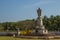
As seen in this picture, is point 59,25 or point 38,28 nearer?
point 38,28

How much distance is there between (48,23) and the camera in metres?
78.0

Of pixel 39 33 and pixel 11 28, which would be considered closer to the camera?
pixel 39 33

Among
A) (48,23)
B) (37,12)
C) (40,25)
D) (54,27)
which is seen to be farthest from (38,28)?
(48,23)

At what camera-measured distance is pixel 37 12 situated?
47.3 meters

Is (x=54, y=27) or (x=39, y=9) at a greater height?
(x=39, y=9)

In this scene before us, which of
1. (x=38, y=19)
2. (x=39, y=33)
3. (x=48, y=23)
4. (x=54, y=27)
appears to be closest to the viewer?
(x=39, y=33)

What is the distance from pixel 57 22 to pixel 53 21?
5579mm

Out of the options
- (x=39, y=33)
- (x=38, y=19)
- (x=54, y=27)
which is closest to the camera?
(x=39, y=33)

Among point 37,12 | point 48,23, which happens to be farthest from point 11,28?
point 37,12

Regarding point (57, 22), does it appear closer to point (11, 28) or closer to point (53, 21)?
point (53, 21)

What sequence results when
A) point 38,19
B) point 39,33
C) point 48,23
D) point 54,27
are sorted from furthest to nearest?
point 48,23 < point 54,27 < point 38,19 < point 39,33

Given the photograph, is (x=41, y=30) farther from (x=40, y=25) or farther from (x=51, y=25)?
(x=51, y=25)

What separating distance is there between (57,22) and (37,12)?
2988 centimetres

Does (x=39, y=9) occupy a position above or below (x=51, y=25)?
above
